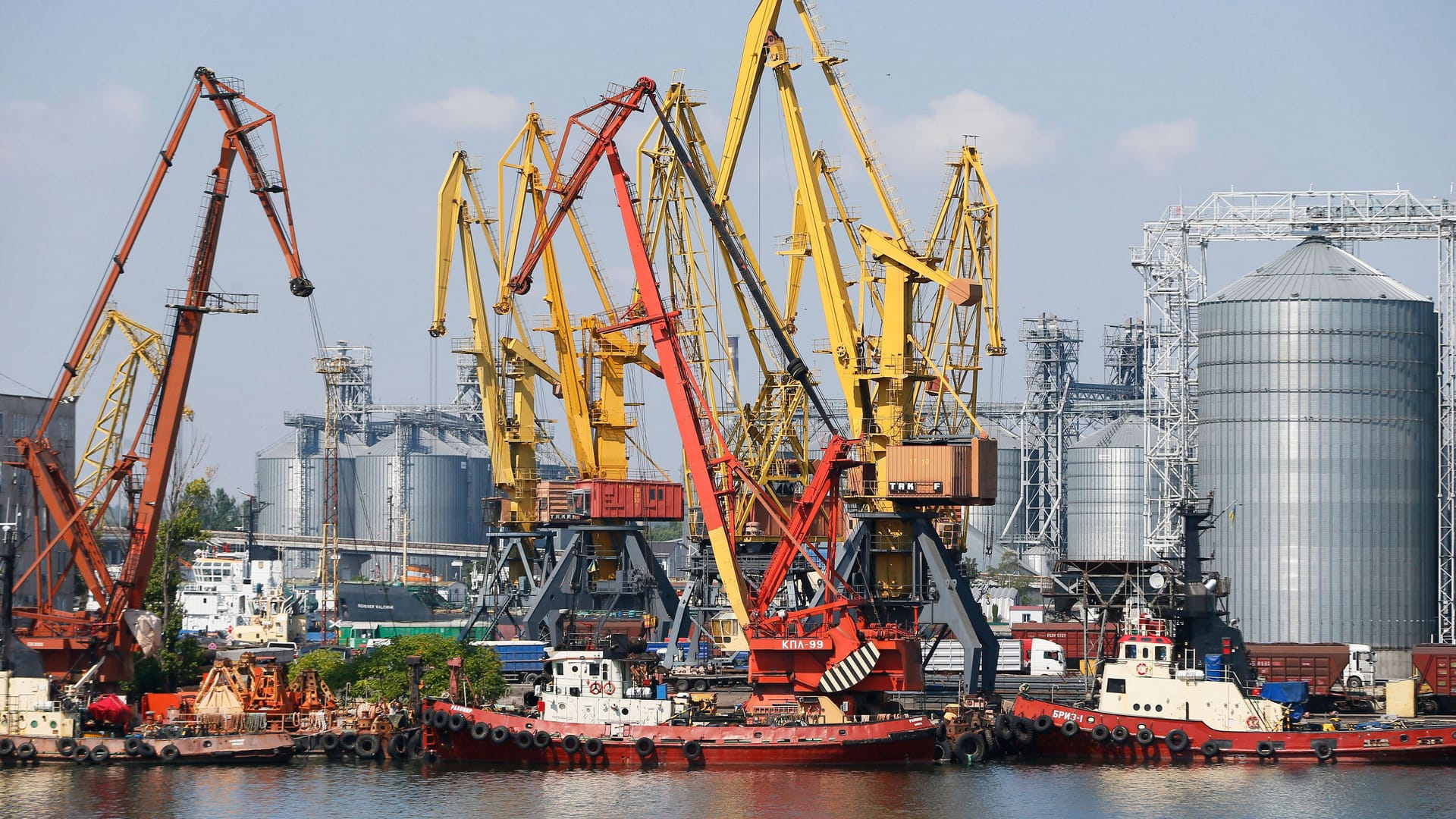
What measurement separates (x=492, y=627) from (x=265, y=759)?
3163cm

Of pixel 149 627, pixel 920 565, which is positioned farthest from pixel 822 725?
pixel 149 627

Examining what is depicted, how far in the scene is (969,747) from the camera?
58.9 metres

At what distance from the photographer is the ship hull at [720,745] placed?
57.8 m

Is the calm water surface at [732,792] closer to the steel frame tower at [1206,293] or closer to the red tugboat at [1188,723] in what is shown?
the red tugboat at [1188,723]

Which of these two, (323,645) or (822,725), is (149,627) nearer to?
(822,725)

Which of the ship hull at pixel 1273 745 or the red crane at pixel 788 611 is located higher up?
the red crane at pixel 788 611

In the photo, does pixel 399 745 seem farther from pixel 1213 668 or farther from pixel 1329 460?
pixel 1329 460

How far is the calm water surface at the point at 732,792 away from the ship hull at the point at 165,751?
14.7 inches

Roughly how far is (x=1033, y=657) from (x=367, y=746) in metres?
36.0

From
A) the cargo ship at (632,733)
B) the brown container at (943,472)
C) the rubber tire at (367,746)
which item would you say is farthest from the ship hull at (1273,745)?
the rubber tire at (367,746)

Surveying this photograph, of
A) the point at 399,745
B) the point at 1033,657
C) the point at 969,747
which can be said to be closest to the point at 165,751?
the point at 399,745

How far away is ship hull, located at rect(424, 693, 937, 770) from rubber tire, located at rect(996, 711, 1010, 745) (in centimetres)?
241

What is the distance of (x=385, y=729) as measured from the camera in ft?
198

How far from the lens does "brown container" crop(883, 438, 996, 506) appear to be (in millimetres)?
65750
